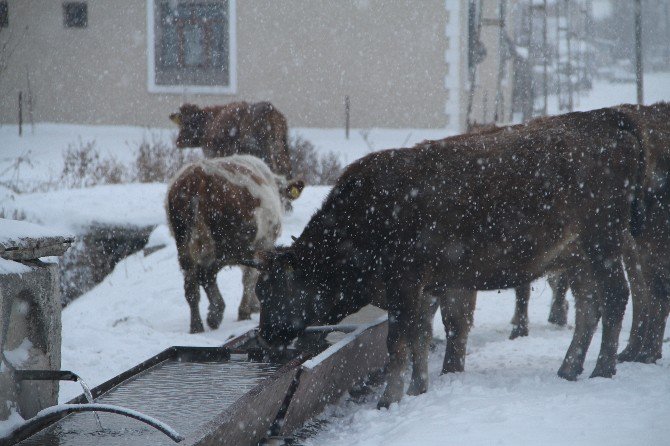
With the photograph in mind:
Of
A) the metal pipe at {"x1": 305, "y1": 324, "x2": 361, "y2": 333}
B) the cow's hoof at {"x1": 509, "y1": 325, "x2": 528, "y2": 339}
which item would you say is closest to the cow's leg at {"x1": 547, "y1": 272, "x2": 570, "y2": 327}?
the cow's hoof at {"x1": 509, "y1": 325, "x2": 528, "y2": 339}

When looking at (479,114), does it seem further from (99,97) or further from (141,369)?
(141,369)

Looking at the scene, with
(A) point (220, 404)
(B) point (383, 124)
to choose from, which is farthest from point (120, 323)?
(B) point (383, 124)

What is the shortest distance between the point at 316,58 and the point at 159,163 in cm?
741

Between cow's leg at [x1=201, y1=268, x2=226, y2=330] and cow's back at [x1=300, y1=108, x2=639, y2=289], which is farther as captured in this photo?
cow's leg at [x1=201, y1=268, x2=226, y2=330]

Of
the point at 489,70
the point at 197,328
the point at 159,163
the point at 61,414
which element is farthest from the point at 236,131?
the point at 489,70

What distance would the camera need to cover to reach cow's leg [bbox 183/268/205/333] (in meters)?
8.70

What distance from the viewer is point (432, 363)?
23.6 feet

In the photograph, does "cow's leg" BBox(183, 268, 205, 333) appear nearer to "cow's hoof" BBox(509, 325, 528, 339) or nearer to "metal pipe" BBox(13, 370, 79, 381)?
"cow's hoof" BBox(509, 325, 528, 339)

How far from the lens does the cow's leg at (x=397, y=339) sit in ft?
19.0

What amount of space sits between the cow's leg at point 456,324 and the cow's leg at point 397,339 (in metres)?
0.77

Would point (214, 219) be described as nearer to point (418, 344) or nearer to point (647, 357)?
point (418, 344)

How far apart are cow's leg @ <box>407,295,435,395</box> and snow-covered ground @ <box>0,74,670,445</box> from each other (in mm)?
167

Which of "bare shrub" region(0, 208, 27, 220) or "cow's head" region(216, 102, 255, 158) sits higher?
"cow's head" region(216, 102, 255, 158)

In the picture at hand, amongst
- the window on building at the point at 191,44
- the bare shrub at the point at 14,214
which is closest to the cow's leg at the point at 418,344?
the bare shrub at the point at 14,214
